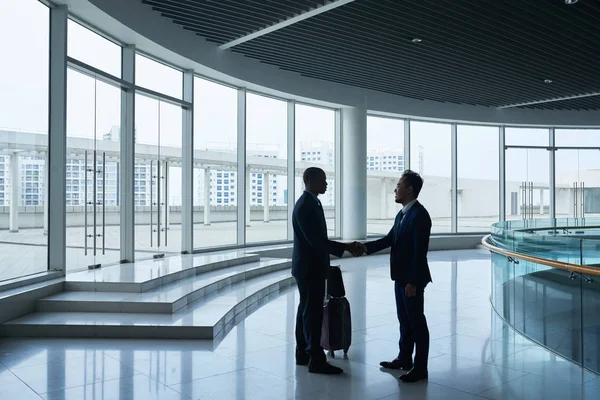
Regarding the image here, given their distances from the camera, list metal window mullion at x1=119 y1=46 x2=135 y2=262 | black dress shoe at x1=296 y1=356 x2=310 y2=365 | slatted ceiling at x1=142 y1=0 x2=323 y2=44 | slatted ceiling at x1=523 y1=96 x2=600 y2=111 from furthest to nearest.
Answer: slatted ceiling at x1=523 y1=96 x2=600 y2=111
metal window mullion at x1=119 y1=46 x2=135 y2=262
slatted ceiling at x1=142 y1=0 x2=323 y2=44
black dress shoe at x1=296 y1=356 x2=310 y2=365

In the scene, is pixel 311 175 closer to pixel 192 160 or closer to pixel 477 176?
pixel 192 160

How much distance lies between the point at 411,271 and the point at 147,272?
4023 millimetres

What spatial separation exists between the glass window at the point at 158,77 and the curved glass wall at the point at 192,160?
2 centimetres

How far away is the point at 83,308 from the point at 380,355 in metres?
2.95

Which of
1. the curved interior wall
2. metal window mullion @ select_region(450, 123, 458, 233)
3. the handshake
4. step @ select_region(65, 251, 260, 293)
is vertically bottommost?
step @ select_region(65, 251, 260, 293)

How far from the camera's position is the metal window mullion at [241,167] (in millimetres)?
10320

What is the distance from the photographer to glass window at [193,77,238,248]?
948 centimetres

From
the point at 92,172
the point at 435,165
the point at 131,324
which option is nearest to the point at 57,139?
the point at 92,172

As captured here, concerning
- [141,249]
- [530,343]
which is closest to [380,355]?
[530,343]

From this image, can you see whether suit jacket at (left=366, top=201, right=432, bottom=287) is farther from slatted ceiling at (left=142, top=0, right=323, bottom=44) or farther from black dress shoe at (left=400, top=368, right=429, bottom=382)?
slatted ceiling at (left=142, top=0, right=323, bottom=44)

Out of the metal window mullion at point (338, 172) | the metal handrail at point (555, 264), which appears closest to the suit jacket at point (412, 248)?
the metal handrail at point (555, 264)

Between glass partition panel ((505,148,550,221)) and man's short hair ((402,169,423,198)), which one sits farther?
glass partition panel ((505,148,550,221))

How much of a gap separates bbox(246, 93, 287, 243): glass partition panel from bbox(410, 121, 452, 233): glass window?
4.20 metres

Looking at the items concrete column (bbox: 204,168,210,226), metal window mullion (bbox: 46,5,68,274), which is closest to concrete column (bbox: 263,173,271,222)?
concrete column (bbox: 204,168,210,226)
